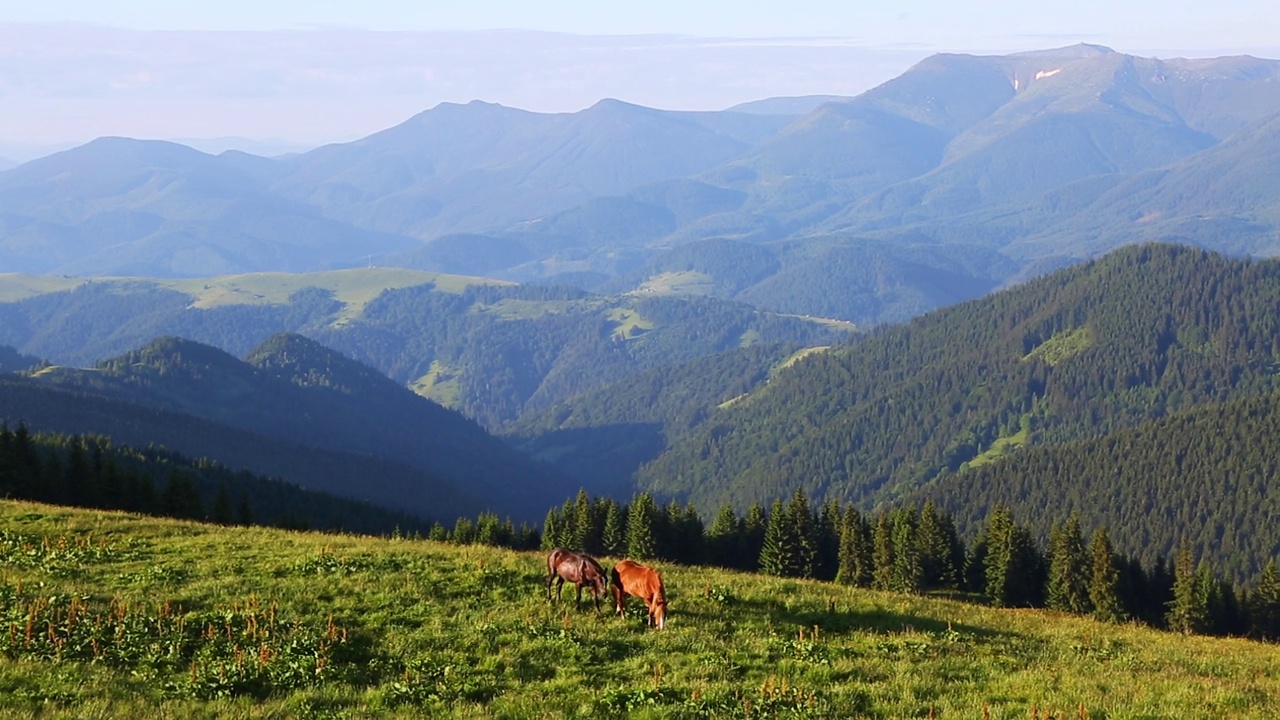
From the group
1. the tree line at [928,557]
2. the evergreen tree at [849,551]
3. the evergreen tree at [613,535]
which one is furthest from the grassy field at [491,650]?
the evergreen tree at [613,535]

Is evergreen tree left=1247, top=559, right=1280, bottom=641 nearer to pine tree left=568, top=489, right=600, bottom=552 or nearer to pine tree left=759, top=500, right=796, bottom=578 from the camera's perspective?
pine tree left=759, top=500, right=796, bottom=578

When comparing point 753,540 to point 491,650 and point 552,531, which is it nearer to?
point 552,531

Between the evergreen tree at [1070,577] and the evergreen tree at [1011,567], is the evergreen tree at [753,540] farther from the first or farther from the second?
the evergreen tree at [1070,577]

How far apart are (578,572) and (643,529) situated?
63.2 m

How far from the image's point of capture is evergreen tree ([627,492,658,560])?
290 ft

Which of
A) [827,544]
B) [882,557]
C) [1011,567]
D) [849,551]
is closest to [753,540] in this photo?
[827,544]

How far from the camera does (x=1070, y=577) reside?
86688 mm

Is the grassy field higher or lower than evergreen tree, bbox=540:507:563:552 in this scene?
higher

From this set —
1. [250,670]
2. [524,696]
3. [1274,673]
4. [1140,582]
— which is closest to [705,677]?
[524,696]

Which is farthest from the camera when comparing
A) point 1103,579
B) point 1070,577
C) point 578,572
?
point 1070,577

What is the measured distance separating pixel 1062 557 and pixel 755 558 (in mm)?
29322

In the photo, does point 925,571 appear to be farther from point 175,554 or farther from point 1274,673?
point 175,554

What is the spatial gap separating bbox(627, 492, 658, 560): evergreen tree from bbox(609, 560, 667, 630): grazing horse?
6114cm

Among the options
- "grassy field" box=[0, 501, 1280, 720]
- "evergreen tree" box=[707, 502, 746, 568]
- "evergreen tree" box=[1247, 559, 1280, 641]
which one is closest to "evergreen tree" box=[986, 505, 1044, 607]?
"evergreen tree" box=[1247, 559, 1280, 641]
